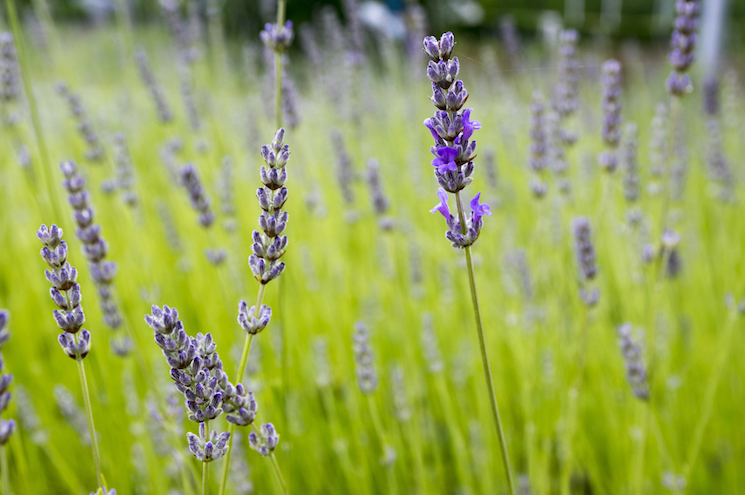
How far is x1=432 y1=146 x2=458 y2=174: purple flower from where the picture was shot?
0.60m

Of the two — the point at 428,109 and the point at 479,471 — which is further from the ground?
the point at 428,109

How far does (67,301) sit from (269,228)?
0.86 feet

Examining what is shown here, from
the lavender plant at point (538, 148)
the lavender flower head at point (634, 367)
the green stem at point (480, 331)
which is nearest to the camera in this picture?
the green stem at point (480, 331)

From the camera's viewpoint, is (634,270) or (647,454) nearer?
(647,454)

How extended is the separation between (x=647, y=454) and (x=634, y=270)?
0.67 metres

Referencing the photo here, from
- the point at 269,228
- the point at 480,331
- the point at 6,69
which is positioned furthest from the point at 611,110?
the point at 6,69

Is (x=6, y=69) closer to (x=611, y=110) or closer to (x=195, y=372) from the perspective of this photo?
(x=195, y=372)

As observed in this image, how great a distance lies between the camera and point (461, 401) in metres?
1.77

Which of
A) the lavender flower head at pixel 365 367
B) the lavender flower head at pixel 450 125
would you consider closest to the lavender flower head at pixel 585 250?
the lavender flower head at pixel 365 367

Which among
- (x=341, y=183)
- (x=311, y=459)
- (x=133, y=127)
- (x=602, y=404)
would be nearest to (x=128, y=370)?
(x=311, y=459)

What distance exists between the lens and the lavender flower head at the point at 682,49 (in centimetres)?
120

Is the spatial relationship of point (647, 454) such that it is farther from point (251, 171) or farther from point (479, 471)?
point (251, 171)

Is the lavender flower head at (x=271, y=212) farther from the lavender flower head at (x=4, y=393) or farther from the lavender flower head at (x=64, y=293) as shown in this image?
the lavender flower head at (x=4, y=393)

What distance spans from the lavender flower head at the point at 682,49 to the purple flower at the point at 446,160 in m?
0.90
